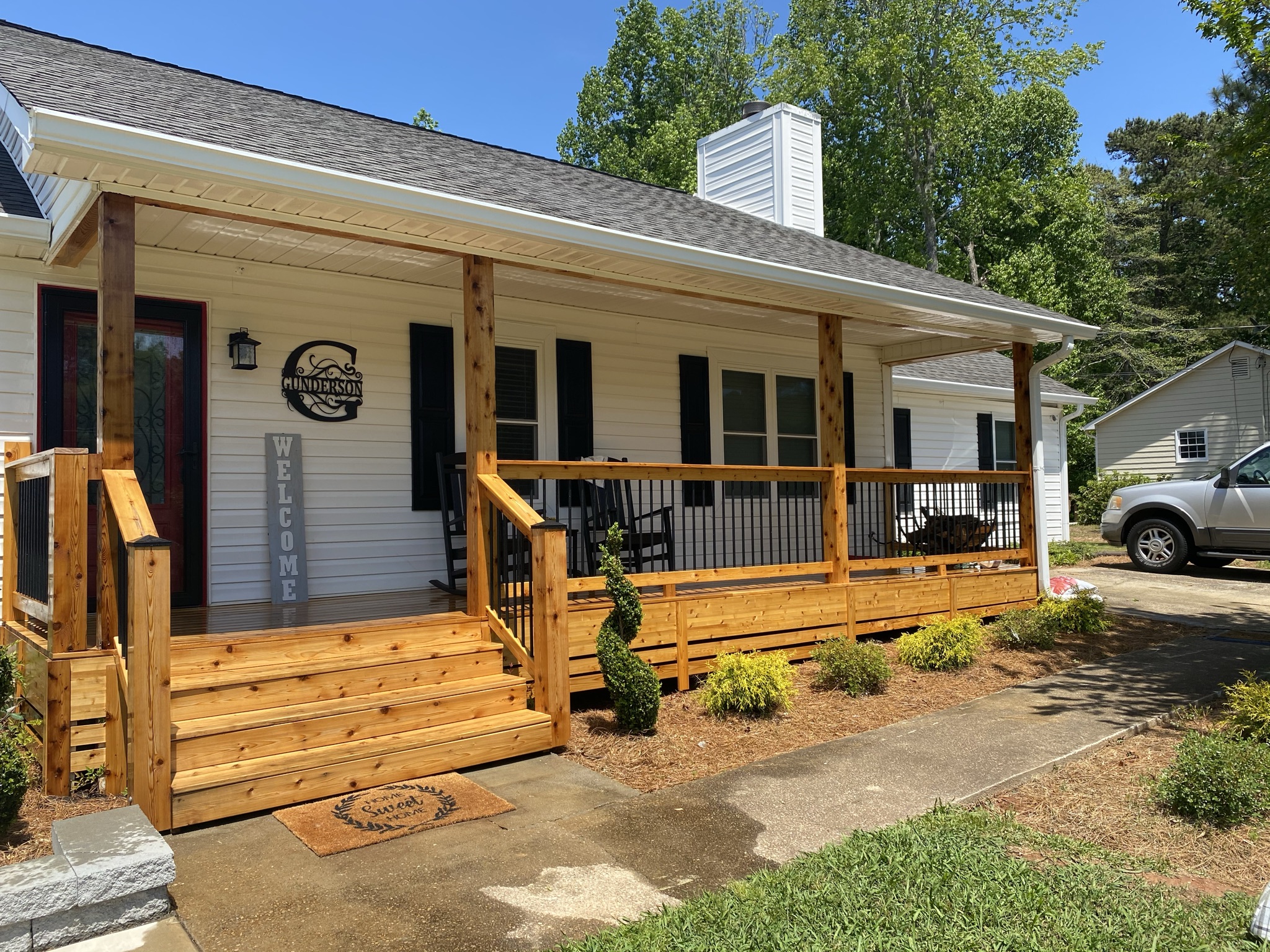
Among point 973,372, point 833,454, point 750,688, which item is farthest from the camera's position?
point 973,372

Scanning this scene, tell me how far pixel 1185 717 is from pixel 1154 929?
10.4 ft

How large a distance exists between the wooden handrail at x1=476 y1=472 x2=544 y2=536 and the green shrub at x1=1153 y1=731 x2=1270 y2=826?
328 cm

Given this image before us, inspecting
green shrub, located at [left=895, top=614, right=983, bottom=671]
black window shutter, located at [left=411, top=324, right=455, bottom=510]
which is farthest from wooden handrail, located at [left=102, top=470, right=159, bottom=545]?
green shrub, located at [left=895, top=614, right=983, bottom=671]

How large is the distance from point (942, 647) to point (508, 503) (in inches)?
150

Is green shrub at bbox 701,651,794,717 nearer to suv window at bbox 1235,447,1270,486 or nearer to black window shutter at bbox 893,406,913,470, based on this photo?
black window shutter at bbox 893,406,913,470

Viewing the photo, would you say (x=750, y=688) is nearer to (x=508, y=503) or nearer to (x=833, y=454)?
(x=508, y=503)

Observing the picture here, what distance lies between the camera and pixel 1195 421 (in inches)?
938

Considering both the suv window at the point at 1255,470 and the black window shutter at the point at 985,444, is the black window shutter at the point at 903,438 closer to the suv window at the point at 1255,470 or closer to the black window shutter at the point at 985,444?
the black window shutter at the point at 985,444

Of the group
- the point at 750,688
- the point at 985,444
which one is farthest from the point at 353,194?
the point at 985,444

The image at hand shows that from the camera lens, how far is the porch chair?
703cm

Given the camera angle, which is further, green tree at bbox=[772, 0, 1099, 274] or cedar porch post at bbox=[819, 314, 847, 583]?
green tree at bbox=[772, 0, 1099, 274]

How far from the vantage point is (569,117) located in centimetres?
3328

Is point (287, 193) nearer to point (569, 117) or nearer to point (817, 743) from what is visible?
point (817, 743)

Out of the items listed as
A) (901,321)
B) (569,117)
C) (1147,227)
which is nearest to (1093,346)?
(1147,227)
